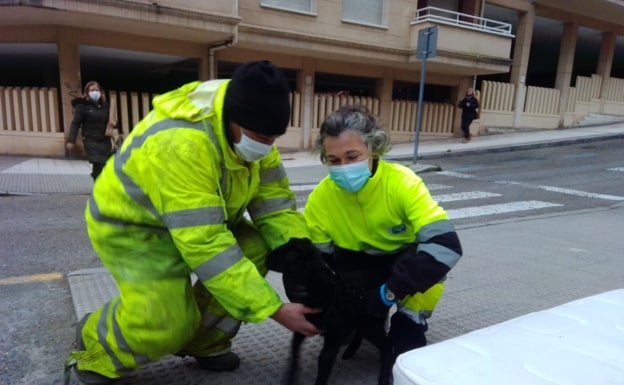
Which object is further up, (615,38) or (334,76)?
(615,38)

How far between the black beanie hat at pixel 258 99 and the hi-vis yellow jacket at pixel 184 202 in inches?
3.8

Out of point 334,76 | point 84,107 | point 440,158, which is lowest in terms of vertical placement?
point 440,158

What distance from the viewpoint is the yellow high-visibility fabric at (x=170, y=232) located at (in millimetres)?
1772

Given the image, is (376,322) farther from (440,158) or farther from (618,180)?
(440,158)

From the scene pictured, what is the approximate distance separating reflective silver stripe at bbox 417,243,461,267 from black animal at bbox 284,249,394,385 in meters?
0.35

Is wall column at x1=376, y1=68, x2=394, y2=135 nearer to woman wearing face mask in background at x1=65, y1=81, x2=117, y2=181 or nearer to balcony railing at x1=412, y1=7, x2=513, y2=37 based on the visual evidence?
balcony railing at x1=412, y1=7, x2=513, y2=37

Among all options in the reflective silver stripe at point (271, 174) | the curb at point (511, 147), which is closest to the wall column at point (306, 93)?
the curb at point (511, 147)

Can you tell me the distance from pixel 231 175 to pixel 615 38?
879 inches

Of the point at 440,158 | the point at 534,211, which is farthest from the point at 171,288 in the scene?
the point at 440,158

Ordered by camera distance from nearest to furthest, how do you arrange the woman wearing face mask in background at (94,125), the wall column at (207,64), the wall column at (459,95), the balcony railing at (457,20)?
1. the woman wearing face mask in background at (94,125)
2. the wall column at (207,64)
3. the balcony railing at (457,20)
4. the wall column at (459,95)

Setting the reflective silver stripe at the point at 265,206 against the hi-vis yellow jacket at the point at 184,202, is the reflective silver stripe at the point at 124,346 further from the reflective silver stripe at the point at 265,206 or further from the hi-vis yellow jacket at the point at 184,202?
the reflective silver stripe at the point at 265,206

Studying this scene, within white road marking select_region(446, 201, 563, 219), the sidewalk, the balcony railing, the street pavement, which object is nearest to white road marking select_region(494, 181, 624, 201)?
the street pavement

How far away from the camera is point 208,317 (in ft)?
7.30

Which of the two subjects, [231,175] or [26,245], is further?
[26,245]
